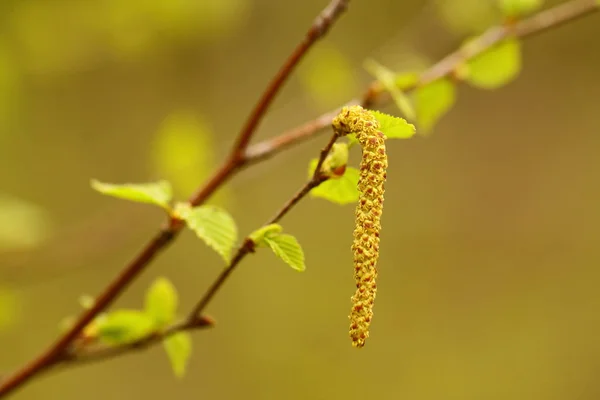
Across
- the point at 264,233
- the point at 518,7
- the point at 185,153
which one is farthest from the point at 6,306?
the point at 518,7

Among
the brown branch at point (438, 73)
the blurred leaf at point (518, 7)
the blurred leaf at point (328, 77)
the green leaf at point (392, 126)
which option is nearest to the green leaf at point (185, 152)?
the blurred leaf at point (328, 77)

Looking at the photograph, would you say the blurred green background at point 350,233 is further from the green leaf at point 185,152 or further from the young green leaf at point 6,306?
the young green leaf at point 6,306

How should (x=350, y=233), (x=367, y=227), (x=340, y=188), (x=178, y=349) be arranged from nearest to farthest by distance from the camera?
(x=367, y=227)
(x=340, y=188)
(x=178, y=349)
(x=350, y=233)

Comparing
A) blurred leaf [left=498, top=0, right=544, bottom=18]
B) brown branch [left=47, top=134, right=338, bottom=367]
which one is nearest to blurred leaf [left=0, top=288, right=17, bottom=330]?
brown branch [left=47, top=134, right=338, bottom=367]

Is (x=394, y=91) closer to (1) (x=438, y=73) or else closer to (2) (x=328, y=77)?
(1) (x=438, y=73)

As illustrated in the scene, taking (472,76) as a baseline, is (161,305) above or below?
below

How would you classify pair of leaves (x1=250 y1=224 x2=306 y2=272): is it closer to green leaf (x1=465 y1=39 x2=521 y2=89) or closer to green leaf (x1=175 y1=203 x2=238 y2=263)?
green leaf (x1=175 y1=203 x2=238 y2=263)
